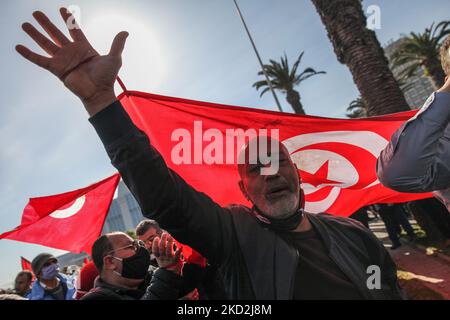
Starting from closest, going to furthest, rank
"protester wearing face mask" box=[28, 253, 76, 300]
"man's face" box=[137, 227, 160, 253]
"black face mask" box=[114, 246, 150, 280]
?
"black face mask" box=[114, 246, 150, 280]
"man's face" box=[137, 227, 160, 253]
"protester wearing face mask" box=[28, 253, 76, 300]

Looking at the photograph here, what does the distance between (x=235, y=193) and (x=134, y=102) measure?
1.27 m

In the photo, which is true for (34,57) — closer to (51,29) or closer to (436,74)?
(51,29)

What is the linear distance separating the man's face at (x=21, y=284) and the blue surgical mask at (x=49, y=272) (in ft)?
3.61

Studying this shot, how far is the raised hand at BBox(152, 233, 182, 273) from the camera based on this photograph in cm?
163

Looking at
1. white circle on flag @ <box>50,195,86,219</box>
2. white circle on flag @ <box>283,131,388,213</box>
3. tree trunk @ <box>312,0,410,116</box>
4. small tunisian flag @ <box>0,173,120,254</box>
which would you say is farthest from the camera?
tree trunk @ <box>312,0,410,116</box>

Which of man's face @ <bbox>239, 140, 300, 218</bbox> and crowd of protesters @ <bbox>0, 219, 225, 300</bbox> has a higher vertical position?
man's face @ <bbox>239, 140, 300, 218</bbox>

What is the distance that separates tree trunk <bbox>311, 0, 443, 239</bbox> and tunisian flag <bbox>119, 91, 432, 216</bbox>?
3.39 metres

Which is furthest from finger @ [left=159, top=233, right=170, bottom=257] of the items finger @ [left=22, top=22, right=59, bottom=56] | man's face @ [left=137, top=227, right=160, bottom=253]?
man's face @ [left=137, top=227, right=160, bottom=253]

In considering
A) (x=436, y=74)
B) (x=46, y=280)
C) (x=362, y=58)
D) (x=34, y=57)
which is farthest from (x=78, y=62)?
(x=436, y=74)

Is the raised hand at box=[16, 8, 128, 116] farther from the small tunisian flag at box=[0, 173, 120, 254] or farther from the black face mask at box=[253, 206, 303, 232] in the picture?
the small tunisian flag at box=[0, 173, 120, 254]

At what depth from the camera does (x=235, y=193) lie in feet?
8.66

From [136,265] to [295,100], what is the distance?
18.0m

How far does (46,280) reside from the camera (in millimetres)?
Answer: 4738
